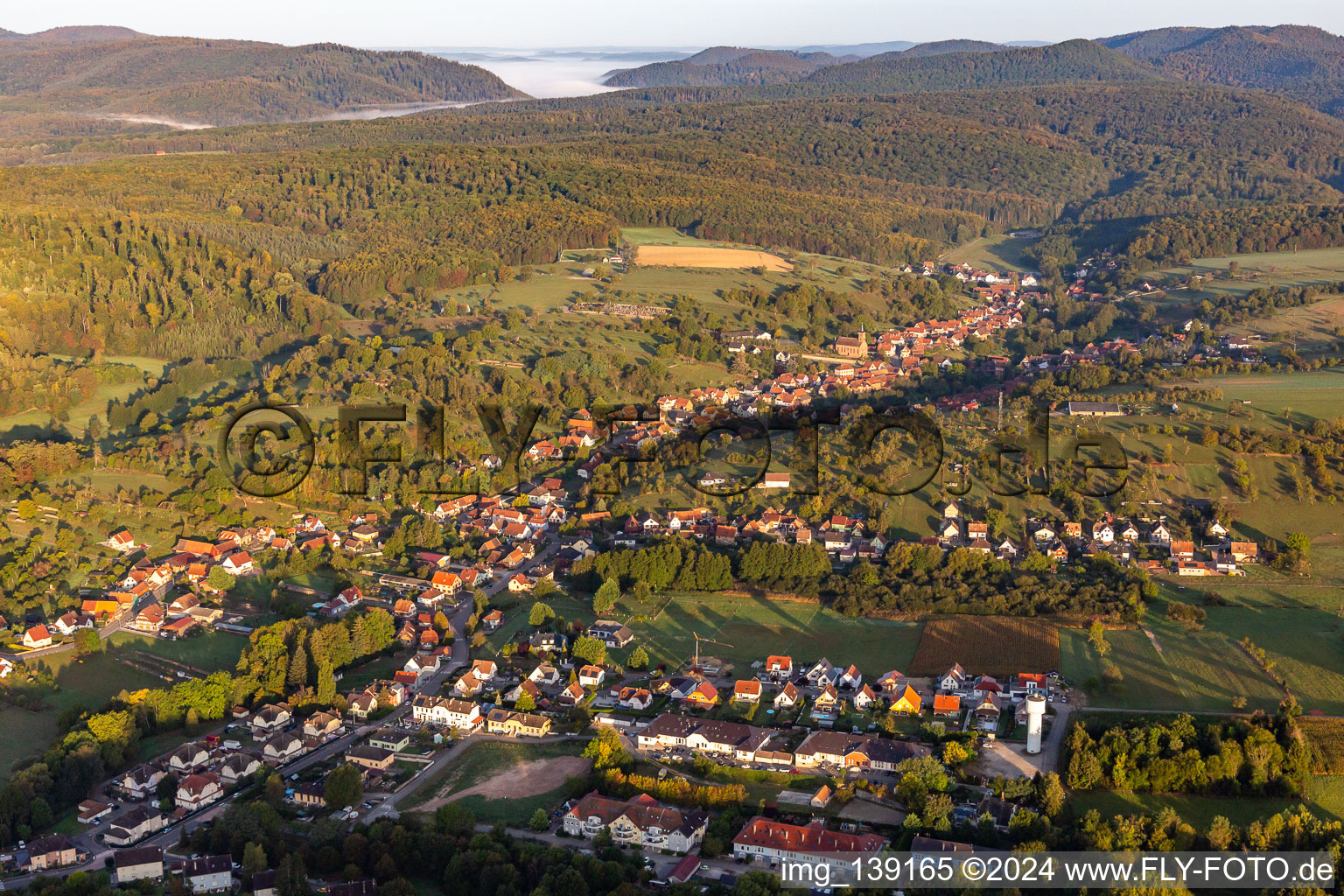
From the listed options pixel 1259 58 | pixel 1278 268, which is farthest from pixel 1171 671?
pixel 1259 58

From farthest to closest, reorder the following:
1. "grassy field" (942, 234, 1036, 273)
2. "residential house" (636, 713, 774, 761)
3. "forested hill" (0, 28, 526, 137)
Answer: "forested hill" (0, 28, 526, 137) → "grassy field" (942, 234, 1036, 273) → "residential house" (636, 713, 774, 761)

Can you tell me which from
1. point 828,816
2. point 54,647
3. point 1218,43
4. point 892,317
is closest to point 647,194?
point 892,317

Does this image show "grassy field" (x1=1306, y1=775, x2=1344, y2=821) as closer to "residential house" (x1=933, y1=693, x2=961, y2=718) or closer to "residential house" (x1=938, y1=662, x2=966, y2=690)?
"residential house" (x1=933, y1=693, x2=961, y2=718)

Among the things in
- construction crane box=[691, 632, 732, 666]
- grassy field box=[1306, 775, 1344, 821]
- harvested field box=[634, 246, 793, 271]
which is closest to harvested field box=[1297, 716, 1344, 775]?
grassy field box=[1306, 775, 1344, 821]

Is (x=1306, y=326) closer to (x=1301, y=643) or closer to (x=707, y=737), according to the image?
(x=1301, y=643)

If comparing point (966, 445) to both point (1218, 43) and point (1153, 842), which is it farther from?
point (1218, 43)
